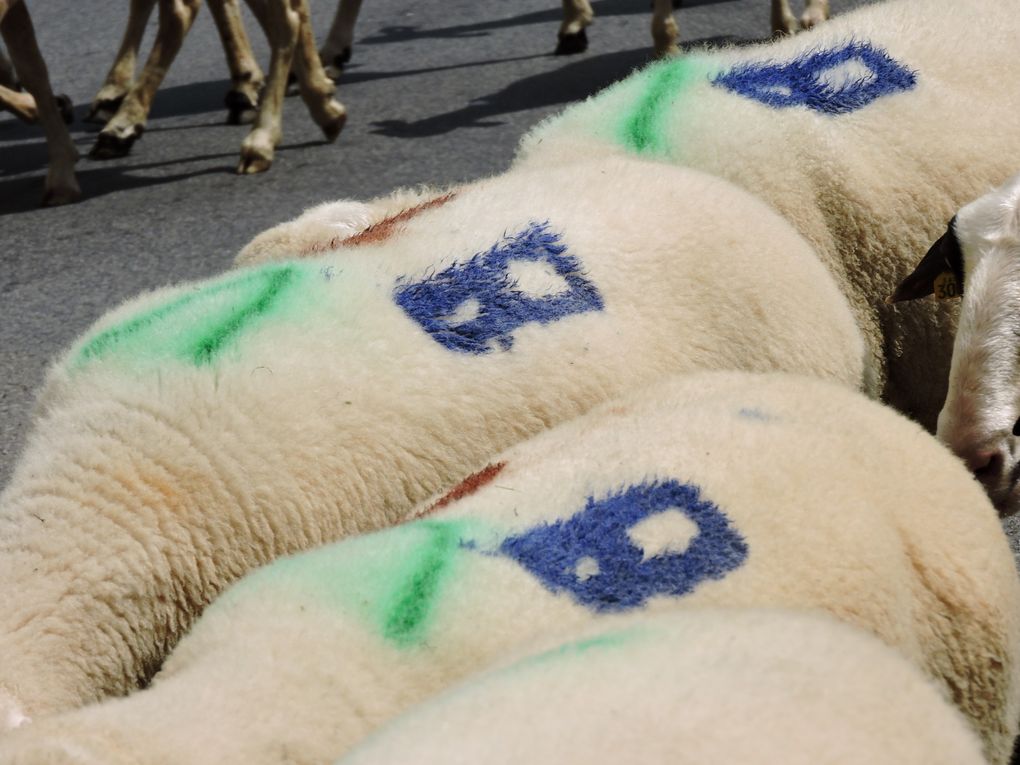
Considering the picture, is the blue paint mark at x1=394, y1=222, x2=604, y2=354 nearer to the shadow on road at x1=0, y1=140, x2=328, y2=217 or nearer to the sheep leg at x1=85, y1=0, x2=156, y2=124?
the shadow on road at x1=0, y1=140, x2=328, y2=217

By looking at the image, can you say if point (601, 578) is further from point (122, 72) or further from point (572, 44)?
point (572, 44)

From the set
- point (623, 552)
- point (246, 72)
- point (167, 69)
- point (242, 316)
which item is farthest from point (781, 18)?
point (623, 552)

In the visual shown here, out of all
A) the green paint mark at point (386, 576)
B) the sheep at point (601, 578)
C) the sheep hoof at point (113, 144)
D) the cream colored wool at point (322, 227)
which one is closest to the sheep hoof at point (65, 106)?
the sheep hoof at point (113, 144)

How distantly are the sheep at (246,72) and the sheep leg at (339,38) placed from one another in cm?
86

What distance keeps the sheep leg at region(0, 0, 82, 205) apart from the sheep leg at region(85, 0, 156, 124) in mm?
1115

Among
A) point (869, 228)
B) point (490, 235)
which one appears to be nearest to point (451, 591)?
point (490, 235)

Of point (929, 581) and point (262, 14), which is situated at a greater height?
point (929, 581)

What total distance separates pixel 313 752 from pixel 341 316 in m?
1.03

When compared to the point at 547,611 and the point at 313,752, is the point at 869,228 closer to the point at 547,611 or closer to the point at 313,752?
the point at 547,611

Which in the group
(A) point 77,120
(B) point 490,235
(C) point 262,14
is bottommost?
(A) point 77,120

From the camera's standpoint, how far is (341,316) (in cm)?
248

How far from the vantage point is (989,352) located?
9.07 feet

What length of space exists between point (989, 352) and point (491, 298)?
1005mm

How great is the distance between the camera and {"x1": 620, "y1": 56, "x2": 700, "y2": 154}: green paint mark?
3.21 metres
